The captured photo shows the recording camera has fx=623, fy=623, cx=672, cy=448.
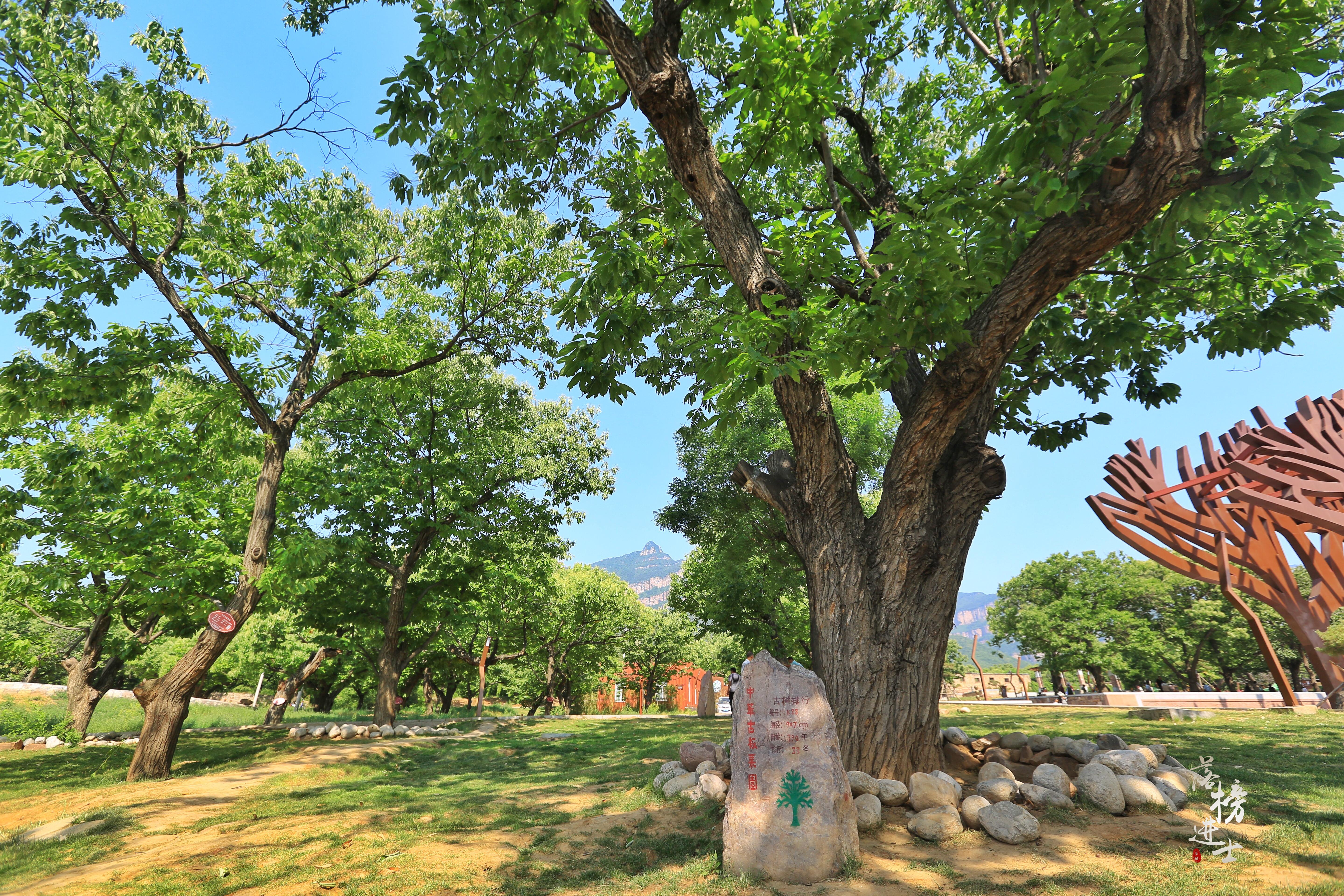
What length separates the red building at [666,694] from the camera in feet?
145

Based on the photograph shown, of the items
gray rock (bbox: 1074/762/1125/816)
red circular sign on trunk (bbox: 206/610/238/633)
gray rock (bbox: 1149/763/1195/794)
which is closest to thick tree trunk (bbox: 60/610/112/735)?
red circular sign on trunk (bbox: 206/610/238/633)

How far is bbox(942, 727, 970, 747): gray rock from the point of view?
7.04m

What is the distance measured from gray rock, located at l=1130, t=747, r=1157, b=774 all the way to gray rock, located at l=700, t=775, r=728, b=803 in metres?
4.12

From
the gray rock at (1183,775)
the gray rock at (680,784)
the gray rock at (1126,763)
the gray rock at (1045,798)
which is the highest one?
the gray rock at (1126,763)

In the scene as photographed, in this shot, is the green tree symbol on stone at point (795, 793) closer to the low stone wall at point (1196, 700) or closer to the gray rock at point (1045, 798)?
the gray rock at point (1045, 798)

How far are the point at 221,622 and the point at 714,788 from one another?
819 cm

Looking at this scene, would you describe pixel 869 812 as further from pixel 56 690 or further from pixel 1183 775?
pixel 56 690

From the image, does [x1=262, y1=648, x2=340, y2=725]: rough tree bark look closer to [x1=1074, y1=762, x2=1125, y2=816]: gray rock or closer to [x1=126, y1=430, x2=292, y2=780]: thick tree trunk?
[x1=126, y1=430, x2=292, y2=780]: thick tree trunk

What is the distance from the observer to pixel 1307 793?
5.98 m

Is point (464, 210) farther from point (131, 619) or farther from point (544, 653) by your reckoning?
point (544, 653)

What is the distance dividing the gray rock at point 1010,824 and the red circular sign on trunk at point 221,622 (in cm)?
1048

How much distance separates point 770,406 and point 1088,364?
10.6m

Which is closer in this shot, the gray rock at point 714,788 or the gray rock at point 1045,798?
the gray rock at point 1045,798

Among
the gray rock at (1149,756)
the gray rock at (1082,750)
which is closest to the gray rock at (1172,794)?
the gray rock at (1149,756)
